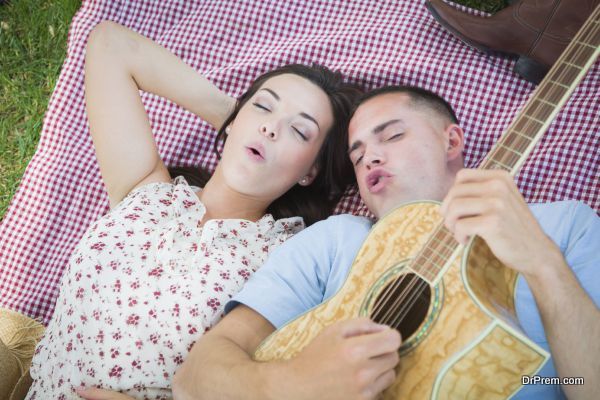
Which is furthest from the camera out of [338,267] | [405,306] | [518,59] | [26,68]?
[26,68]

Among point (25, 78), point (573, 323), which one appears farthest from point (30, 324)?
point (573, 323)

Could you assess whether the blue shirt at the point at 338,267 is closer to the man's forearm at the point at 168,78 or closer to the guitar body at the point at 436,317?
the guitar body at the point at 436,317

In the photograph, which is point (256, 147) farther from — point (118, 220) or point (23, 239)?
point (23, 239)

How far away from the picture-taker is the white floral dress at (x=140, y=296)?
2326mm

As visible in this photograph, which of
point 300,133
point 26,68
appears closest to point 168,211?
point 300,133

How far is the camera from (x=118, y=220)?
104 inches

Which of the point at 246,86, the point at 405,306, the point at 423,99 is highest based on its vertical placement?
the point at 423,99

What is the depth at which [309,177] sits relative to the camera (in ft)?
9.71

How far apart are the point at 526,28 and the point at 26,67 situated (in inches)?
122

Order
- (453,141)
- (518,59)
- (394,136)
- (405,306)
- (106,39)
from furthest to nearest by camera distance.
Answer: (518,59), (106,39), (453,141), (394,136), (405,306)

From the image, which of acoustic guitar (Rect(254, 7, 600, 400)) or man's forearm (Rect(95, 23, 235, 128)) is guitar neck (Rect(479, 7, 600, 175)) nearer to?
acoustic guitar (Rect(254, 7, 600, 400))

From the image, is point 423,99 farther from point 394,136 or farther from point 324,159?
point 324,159

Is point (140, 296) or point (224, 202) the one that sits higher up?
point (224, 202)

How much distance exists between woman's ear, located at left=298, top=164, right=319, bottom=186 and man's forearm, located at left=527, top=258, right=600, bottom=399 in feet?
4.78
